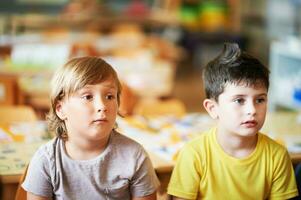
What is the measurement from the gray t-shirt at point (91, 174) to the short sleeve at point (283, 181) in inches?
17.8

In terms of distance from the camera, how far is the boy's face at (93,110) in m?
1.94

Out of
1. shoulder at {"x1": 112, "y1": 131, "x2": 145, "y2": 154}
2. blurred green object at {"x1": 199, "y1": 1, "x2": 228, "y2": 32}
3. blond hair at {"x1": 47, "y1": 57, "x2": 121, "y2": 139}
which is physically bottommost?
blurred green object at {"x1": 199, "y1": 1, "x2": 228, "y2": 32}

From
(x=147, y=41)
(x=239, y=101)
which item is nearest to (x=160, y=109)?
(x=239, y=101)

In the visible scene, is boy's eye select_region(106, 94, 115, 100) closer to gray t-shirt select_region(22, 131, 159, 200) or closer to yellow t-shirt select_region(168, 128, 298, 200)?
gray t-shirt select_region(22, 131, 159, 200)

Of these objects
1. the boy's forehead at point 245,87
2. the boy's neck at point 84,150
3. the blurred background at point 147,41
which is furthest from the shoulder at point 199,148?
the blurred background at point 147,41

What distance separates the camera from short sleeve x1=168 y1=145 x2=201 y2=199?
2.04 metres

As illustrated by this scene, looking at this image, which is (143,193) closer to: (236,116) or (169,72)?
(236,116)

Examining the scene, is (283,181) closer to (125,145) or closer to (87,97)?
(125,145)

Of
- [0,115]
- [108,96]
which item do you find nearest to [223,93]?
[108,96]

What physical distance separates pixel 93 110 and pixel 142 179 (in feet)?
1.05

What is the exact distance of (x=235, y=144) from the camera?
2.08 meters

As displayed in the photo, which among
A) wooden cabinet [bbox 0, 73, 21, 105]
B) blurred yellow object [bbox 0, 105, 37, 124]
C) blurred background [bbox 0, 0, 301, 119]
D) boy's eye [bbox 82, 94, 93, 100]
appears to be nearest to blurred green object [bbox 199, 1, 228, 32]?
blurred background [bbox 0, 0, 301, 119]

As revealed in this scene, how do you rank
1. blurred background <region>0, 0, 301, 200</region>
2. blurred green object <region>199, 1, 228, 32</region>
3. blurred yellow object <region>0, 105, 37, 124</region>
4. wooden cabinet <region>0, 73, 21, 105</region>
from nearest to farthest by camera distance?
blurred background <region>0, 0, 301, 200</region>
blurred yellow object <region>0, 105, 37, 124</region>
wooden cabinet <region>0, 73, 21, 105</region>
blurred green object <region>199, 1, 228, 32</region>

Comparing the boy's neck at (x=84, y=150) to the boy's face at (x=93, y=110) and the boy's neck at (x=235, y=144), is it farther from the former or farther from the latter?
the boy's neck at (x=235, y=144)
